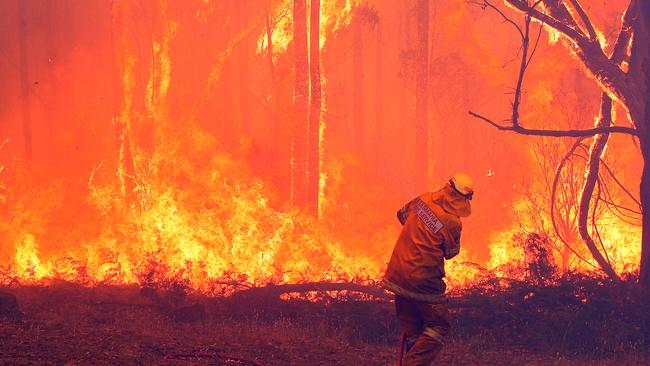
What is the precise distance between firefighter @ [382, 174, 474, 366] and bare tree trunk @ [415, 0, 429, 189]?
63.2 feet

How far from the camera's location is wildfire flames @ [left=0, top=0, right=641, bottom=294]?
14531 millimetres

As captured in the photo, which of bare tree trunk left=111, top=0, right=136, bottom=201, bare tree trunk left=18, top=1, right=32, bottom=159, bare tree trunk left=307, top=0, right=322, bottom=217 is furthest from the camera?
bare tree trunk left=18, top=1, right=32, bottom=159

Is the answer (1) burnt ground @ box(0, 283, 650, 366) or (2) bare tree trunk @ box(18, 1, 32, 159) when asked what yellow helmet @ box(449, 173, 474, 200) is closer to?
(1) burnt ground @ box(0, 283, 650, 366)

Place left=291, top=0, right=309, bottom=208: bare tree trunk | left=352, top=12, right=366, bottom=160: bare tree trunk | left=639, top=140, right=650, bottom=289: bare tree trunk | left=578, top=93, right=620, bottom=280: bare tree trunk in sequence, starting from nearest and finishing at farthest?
left=639, top=140, right=650, bottom=289: bare tree trunk
left=578, top=93, right=620, bottom=280: bare tree trunk
left=291, top=0, right=309, bottom=208: bare tree trunk
left=352, top=12, right=366, bottom=160: bare tree trunk

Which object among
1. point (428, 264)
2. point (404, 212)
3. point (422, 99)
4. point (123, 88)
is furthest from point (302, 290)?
point (422, 99)

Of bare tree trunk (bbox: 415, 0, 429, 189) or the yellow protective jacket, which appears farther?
bare tree trunk (bbox: 415, 0, 429, 189)

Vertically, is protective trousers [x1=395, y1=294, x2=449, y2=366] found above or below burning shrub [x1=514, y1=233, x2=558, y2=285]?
below

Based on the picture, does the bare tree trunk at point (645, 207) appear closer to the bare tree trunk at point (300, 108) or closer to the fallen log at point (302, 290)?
the fallen log at point (302, 290)

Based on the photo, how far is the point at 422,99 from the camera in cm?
2467

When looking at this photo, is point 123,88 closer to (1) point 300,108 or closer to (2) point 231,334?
(1) point 300,108

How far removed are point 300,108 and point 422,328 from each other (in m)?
13.4

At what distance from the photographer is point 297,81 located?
17.7 meters

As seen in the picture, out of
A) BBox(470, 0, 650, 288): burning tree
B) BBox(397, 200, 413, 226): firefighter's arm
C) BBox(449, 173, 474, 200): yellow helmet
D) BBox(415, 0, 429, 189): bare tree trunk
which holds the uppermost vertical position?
BBox(415, 0, 429, 189): bare tree trunk

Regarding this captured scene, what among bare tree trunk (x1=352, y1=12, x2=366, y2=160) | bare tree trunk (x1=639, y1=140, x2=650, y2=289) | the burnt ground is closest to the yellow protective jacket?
the burnt ground
